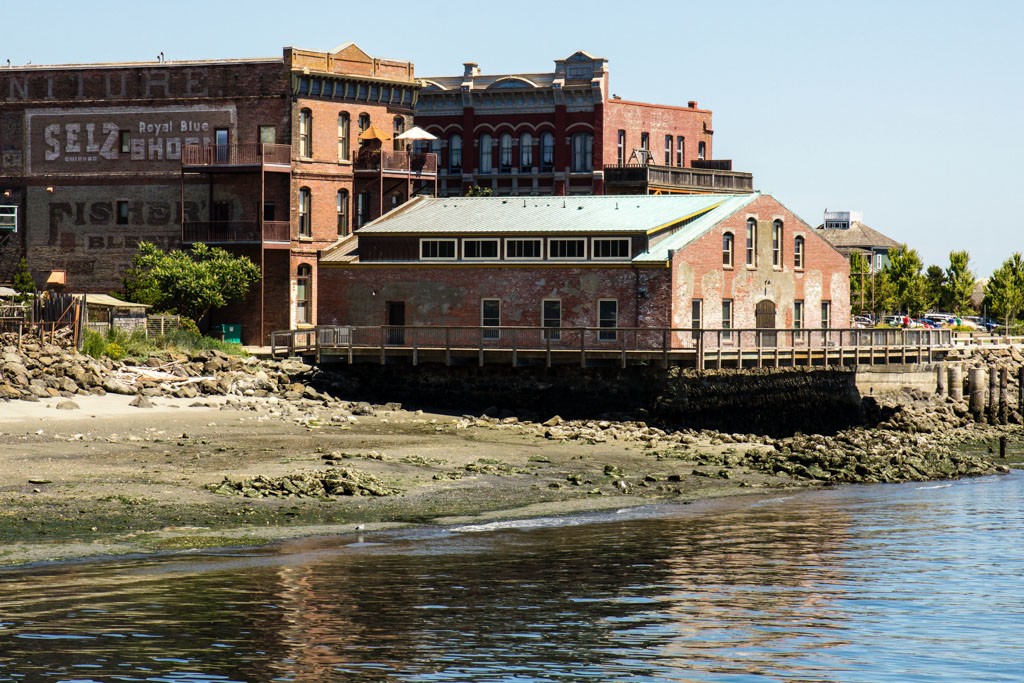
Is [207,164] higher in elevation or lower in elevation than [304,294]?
higher

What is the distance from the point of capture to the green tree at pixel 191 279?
206ft

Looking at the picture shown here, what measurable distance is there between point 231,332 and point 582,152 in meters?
30.9

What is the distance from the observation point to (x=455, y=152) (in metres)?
92.7

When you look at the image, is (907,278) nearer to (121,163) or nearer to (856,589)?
(121,163)

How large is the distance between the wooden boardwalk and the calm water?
20.7 metres

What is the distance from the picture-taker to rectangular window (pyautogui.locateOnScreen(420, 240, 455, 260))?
57.0 metres

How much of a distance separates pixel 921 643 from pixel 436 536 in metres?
9.86

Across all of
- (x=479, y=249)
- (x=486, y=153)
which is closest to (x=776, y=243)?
(x=479, y=249)

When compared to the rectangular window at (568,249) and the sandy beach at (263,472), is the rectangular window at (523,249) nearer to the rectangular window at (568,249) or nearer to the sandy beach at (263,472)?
the rectangular window at (568,249)

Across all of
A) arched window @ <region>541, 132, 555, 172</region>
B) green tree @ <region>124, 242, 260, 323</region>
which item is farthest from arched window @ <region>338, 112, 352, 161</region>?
arched window @ <region>541, 132, 555, 172</region>

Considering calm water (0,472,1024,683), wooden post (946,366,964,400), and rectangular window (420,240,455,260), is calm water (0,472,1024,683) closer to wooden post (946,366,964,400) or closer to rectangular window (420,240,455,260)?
rectangular window (420,240,455,260)

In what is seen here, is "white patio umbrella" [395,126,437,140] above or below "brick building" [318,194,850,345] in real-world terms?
above

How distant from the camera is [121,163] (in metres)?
69.1

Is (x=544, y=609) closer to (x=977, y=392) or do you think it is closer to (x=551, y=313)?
(x=551, y=313)
